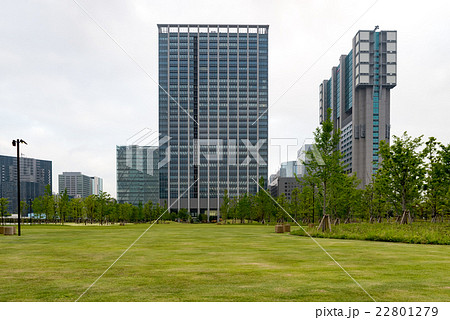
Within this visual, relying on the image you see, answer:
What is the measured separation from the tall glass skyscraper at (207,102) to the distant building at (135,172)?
1989cm

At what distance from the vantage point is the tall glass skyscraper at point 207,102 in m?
167

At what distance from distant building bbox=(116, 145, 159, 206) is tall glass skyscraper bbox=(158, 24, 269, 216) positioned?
65.3 feet

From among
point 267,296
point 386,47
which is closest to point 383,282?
point 267,296

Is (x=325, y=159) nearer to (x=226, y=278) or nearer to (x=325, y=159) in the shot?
(x=325, y=159)

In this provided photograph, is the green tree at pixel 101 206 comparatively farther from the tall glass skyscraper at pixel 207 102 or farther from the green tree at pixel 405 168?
the tall glass skyscraper at pixel 207 102

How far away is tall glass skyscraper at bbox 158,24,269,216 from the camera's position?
548 feet

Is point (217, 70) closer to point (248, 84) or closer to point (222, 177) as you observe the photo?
point (248, 84)

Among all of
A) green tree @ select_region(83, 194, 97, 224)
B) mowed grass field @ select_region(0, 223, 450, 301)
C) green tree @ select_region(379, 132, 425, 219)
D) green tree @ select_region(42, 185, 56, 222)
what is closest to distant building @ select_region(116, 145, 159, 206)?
green tree @ select_region(83, 194, 97, 224)

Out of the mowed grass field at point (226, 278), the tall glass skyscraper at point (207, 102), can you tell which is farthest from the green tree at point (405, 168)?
the tall glass skyscraper at point (207, 102)

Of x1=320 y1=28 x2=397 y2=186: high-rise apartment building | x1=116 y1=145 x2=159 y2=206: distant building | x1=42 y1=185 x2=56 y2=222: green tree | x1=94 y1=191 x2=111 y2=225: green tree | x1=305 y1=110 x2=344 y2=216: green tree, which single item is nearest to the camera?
x1=305 y1=110 x2=344 y2=216: green tree

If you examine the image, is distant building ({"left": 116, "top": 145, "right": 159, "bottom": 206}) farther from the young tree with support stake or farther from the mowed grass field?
the mowed grass field

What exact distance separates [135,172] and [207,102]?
6168 centimetres

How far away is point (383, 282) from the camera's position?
10.2 m

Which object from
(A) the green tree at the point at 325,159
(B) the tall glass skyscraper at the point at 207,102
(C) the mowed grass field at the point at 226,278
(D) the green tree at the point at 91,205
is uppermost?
(B) the tall glass skyscraper at the point at 207,102
